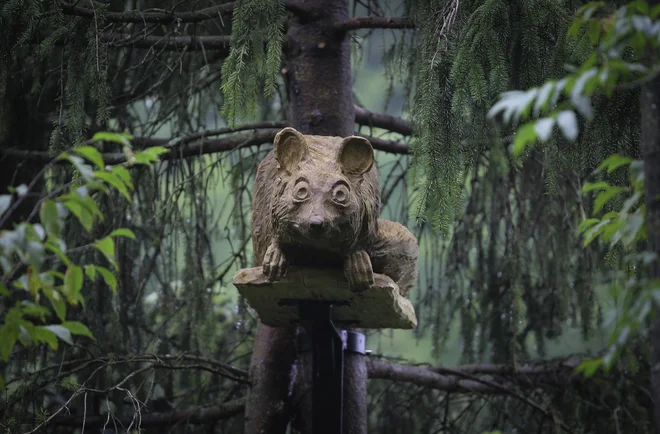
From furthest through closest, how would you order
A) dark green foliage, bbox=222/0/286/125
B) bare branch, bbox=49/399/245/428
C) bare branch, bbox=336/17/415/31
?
bare branch, bbox=49/399/245/428 → bare branch, bbox=336/17/415/31 → dark green foliage, bbox=222/0/286/125

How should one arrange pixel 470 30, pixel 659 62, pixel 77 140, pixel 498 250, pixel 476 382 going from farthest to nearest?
pixel 498 250 → pixel 476 382 → pixel 77 140 → pixel 470 30 → pixel 659 62

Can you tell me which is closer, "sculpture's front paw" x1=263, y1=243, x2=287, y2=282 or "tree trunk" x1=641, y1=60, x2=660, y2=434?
"tree trunk" x1=641, y1=60, x2=660, y2=434

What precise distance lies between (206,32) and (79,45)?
1530 millimetres

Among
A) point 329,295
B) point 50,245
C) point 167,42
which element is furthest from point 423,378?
point 50,245

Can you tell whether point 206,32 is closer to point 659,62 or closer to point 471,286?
point 471,286

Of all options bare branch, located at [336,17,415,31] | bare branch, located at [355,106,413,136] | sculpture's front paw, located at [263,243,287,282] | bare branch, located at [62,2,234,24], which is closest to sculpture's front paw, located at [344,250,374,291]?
sculpture's front paw, located at [263,243,287,282]

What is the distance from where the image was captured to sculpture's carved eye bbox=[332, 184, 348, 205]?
293 centimetres

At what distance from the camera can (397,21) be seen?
4172mm

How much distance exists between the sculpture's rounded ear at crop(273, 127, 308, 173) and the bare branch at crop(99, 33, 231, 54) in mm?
1426

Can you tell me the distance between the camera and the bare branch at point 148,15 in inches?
148

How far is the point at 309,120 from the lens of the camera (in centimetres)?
442

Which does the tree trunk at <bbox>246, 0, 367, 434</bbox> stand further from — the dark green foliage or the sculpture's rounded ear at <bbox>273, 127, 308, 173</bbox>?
the sculpture's rounded ear at <bbox>273, 127, 308, 173</bbox>

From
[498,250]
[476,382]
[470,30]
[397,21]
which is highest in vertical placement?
[397,21]

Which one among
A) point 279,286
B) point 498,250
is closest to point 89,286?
point 279,286
